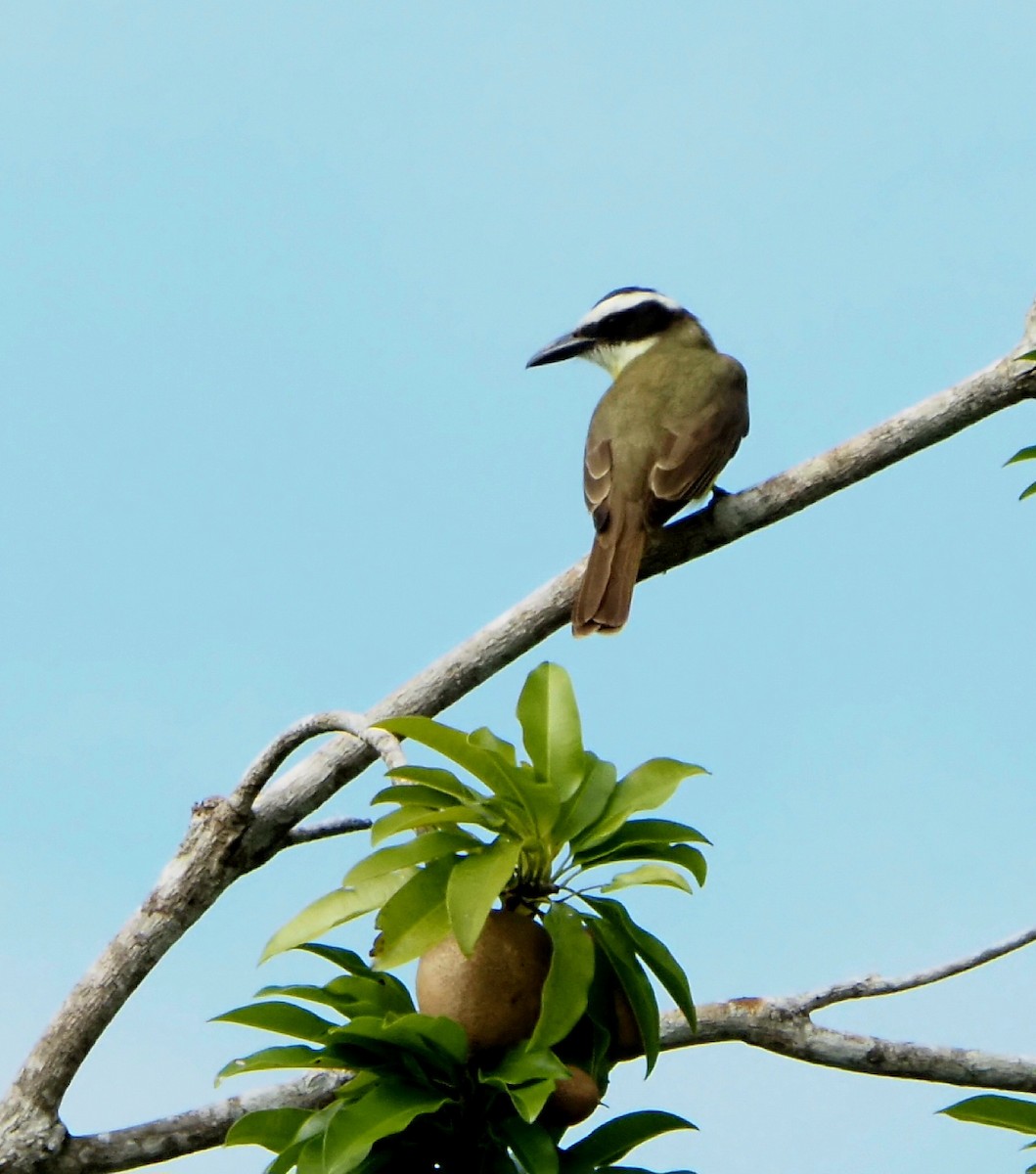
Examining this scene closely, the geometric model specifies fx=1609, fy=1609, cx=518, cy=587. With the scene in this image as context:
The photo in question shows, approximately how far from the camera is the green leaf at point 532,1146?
2.66 meters

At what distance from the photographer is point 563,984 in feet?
8.75

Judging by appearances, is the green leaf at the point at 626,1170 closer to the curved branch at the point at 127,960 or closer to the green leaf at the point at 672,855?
the green leaf at the point at 672,855

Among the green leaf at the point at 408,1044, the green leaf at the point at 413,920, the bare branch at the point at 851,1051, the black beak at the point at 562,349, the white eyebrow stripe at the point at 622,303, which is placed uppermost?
the white eyebrow stripe at the point at 622,303

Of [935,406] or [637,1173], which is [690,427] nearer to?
[935,406]

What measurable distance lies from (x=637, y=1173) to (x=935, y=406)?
2990 millimetres

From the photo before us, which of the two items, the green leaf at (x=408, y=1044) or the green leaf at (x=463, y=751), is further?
the green leaf at (x=463, y=751)

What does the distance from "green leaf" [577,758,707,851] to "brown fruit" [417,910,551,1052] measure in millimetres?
259

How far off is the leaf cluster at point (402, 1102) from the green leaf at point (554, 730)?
481mm

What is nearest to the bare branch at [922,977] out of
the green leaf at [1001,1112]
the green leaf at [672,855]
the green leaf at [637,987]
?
the green leaf at [1001,1112]

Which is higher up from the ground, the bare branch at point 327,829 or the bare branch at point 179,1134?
the bare branch at point 327,829

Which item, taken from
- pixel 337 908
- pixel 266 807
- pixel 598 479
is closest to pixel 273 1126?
pixel 337 908

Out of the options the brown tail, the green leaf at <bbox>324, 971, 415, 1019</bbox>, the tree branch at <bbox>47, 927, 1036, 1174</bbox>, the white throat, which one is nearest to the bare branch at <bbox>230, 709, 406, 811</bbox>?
the green leaf at <bbox>324, 971, 415, 1019</bbox>

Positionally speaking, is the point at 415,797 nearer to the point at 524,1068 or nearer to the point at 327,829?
the point at 524,1068

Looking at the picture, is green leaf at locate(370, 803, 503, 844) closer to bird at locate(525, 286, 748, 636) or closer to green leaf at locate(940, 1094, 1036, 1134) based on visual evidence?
green leaf at locate(940, 1094, 1036, 1134)
